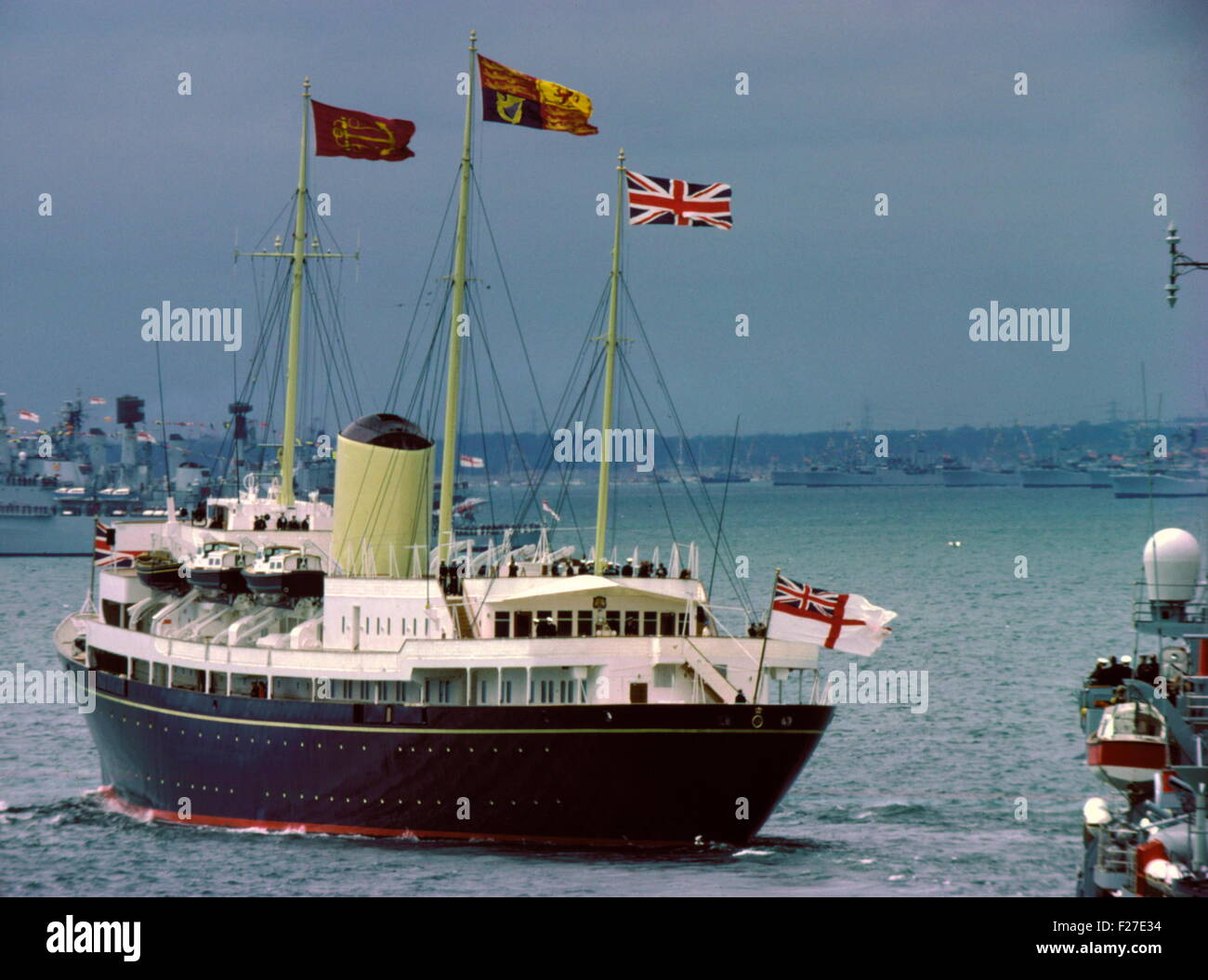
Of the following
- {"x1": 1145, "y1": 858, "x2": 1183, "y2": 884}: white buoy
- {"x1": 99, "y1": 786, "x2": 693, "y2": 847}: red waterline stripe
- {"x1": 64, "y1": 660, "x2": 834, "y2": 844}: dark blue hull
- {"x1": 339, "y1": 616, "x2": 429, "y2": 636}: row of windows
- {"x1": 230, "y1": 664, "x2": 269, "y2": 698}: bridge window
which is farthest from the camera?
{"x1": 230, "y1": 664, "x2": 269, "y2": 698}: bridge window

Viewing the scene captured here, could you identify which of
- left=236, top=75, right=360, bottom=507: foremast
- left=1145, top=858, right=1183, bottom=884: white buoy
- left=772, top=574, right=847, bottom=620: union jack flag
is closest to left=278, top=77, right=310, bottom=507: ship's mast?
left=236, top=75, right=360, bottom=507: foremast

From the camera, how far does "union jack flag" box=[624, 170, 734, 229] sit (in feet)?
180

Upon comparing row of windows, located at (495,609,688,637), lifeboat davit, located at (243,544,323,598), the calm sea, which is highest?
lifeboat davit, located at (243,544,323,598)

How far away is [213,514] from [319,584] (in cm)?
1096

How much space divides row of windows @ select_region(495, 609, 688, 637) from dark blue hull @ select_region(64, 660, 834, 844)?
257cm

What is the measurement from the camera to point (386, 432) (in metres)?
61.1

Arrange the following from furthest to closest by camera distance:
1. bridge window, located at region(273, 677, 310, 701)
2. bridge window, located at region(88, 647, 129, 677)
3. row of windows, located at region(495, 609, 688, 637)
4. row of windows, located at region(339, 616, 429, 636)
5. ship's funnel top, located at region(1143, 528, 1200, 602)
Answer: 1. bridge window, located at region(88, 647, 129, 677)
2. bridge window, located at region(273, 677, 310, 701)
3. row of windows, located at region(339, 616, 429, 636)
4. row of windows, located at region(495, 609, 688, 637)
5. ship's funnel top, located at region(1143, 528, 1200, 602)

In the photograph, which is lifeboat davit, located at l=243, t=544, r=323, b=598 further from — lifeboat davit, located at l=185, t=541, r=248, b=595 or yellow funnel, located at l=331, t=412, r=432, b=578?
yellow funnel, located at l=331, t=412, r=432, b=578

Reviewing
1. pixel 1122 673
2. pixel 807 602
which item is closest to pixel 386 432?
pixel 807 602

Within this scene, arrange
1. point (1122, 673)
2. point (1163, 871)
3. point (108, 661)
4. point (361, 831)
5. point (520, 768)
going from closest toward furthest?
point (1163, 871) < point (1122, 673) < point (520, 768) < point (361, 831) < point (108, 661)

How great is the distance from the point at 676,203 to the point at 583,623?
11.8 m

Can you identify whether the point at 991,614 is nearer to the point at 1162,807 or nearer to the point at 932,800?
the point at 932,800

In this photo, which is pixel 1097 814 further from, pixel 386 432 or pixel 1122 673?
pixel 386 432

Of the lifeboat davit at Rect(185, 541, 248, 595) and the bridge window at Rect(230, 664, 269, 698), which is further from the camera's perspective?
the lifeboat davit at Rect(185, 541, 248, 595)
